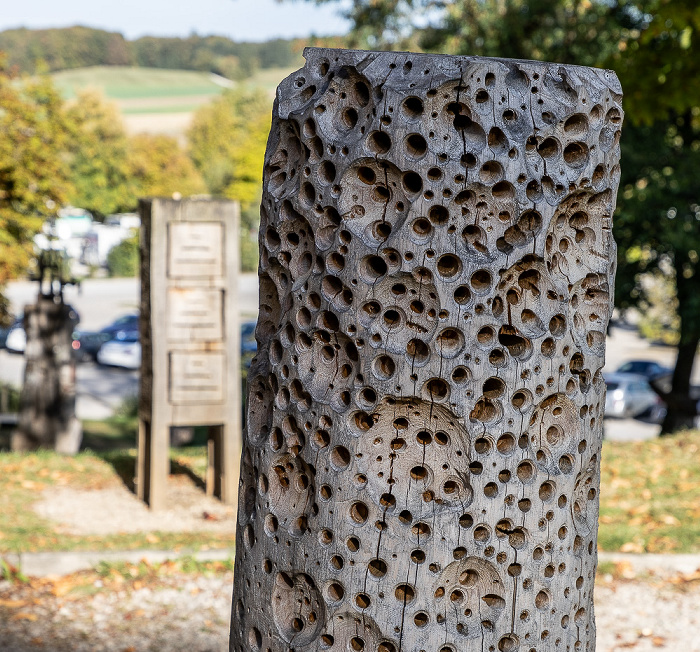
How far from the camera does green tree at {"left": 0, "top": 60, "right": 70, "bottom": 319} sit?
1334cm

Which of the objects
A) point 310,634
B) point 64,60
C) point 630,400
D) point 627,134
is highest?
point 64,60

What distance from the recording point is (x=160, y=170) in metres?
54.2

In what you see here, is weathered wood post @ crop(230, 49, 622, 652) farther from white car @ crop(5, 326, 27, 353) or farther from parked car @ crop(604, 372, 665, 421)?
white car @ crop(5, 326, 27, 353)

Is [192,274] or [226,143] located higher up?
[226,143]

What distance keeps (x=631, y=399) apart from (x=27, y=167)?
18884 mm

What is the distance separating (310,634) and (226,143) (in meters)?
67.5

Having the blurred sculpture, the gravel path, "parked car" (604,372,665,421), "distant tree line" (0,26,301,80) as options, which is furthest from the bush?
"distant tree line" (0,26,301,80)

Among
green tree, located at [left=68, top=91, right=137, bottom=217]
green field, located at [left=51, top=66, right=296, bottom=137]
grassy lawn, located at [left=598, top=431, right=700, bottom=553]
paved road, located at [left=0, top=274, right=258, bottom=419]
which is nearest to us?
grassy lawn, located at [left=598, top=431, right=700, bottom=553]

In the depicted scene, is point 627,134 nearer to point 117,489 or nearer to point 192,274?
point 192,274

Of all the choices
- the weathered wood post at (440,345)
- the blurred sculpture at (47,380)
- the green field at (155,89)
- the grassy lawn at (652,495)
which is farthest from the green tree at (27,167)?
the green field at (155,89)

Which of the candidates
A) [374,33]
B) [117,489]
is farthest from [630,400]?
[117,489]

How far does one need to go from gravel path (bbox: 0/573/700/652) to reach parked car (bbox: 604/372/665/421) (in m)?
20.0

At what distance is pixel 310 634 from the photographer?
270 centimetres

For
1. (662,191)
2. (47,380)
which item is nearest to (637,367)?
(662,191)
